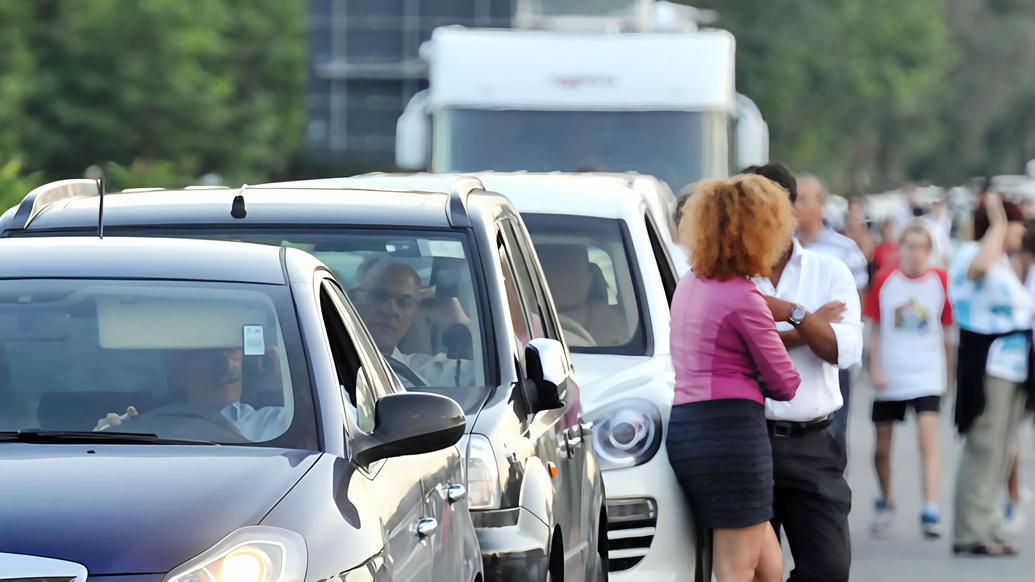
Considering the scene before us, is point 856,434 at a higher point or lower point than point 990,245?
lower

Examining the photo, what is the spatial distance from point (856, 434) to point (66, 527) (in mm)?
14247

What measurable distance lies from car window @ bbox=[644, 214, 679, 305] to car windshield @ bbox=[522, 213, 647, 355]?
0.29 m

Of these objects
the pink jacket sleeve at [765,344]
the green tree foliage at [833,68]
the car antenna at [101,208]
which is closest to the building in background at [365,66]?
the green tree foliage at [833,68]

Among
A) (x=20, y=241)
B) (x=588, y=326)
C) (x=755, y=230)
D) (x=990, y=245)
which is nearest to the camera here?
(x=20, y=241)

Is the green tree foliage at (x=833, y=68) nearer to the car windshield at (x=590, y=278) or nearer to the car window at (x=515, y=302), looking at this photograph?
the car windshield at (x=590, y=278)

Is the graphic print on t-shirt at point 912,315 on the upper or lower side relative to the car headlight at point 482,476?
lower

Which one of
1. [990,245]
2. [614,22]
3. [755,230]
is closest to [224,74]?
[614,22]

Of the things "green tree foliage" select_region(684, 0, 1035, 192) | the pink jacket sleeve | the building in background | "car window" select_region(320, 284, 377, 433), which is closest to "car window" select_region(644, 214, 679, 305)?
the pink jacket sleeve

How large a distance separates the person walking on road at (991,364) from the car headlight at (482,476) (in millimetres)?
6070

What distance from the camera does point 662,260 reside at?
8977 mm

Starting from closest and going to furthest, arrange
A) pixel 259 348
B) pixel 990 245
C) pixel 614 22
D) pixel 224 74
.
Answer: pixel 259 348
pixel 990 245
pixel 614 22
pixel 224 74

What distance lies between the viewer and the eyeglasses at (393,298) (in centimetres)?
630

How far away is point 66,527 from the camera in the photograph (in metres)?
3.70

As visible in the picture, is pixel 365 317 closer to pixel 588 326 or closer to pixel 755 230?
pixel 755 230
